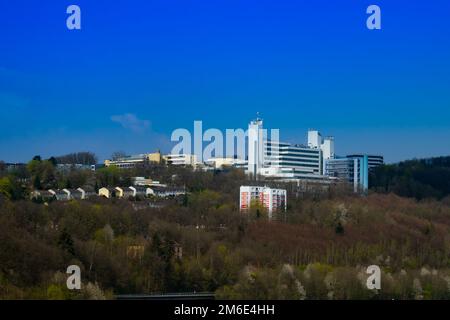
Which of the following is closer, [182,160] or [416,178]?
[416,178]

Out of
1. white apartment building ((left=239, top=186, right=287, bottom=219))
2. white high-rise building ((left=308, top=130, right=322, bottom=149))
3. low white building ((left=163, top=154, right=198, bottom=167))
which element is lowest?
white apartment building ((left=239, top=186, right=287, bottom=219))

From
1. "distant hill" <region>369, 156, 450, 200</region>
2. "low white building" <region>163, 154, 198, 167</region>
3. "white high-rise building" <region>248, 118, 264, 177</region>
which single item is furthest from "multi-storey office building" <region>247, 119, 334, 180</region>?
"distant hill" <region>369, 156, 450, 200</region>

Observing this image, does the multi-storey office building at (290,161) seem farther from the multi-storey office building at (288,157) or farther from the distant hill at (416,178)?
the distant hill at (416,178)

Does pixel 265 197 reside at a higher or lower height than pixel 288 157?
lower

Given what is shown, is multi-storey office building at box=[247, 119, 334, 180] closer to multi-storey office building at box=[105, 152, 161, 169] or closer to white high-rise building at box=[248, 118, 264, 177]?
white high-rise building at box=[248, 118, 264, 177]

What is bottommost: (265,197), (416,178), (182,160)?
(265,197)

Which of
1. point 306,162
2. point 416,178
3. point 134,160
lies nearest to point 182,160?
point 134,160

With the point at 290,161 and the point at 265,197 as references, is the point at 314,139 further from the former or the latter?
the point at 265,197

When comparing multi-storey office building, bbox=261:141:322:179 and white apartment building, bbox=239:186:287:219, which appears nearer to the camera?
white apartment building, bbox=239:186:287:219
